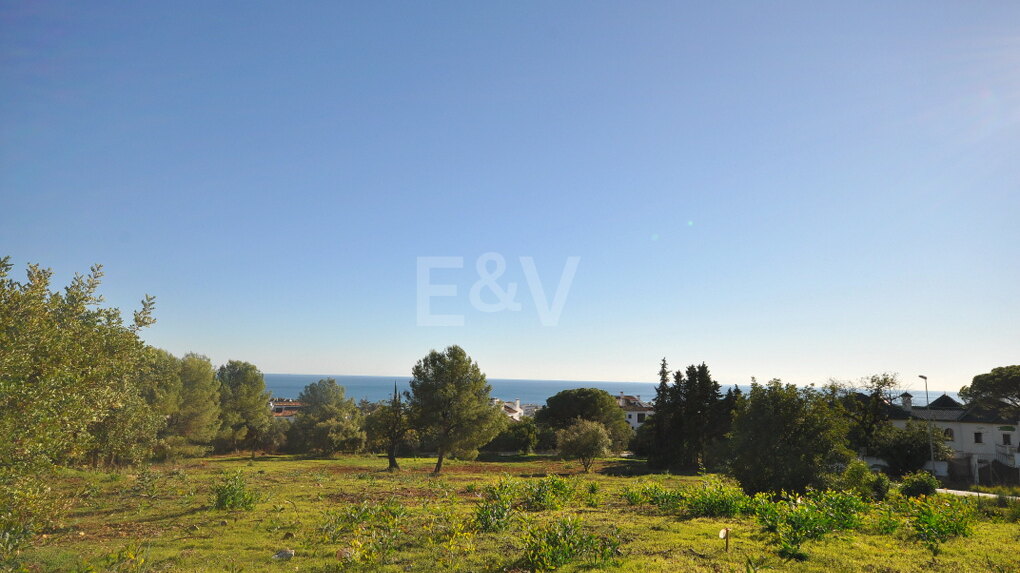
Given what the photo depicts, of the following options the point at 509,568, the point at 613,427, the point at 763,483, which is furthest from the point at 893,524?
the point at 613,427

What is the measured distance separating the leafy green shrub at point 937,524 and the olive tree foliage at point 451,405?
30.5m

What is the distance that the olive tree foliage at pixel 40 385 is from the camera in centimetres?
835

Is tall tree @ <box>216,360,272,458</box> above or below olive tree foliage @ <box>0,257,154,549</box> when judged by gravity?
below

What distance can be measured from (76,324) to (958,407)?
278 feet

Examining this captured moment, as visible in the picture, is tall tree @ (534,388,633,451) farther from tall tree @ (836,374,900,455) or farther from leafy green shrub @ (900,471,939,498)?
leafy green shrub @ (900,471,939,498)

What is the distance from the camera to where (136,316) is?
48.5 ft

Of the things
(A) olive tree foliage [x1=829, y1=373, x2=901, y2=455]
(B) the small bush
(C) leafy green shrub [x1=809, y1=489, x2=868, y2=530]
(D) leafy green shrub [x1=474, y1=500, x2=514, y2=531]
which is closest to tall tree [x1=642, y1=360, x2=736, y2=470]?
(A) olive tree foliage [x1=829, y1=373, x2=901, y2=455]

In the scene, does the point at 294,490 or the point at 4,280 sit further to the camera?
the point at 294,490

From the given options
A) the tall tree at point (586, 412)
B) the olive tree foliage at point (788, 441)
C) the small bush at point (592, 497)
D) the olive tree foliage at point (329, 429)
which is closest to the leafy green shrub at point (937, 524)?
the olive tree foliage at point (788, 441)

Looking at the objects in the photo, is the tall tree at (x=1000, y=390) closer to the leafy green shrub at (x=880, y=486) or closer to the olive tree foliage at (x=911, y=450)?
the olive tree foliage at (x=911, y=450)

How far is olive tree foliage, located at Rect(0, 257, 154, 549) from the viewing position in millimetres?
8352

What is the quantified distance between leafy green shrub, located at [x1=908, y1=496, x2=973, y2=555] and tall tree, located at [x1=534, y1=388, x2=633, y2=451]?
54.4 m

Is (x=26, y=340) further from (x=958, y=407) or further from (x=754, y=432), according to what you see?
(x=958, y=407)

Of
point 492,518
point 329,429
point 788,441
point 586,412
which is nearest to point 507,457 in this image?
point 586,412
